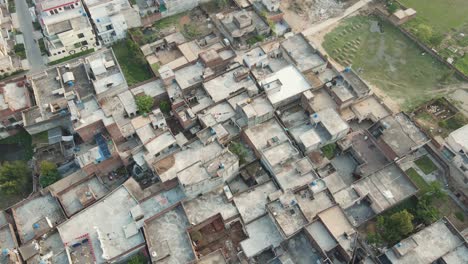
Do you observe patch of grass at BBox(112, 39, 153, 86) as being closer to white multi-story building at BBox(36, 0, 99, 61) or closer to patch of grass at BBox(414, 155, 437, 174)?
white multi-story building at BBox(36, 0, 99, 61)

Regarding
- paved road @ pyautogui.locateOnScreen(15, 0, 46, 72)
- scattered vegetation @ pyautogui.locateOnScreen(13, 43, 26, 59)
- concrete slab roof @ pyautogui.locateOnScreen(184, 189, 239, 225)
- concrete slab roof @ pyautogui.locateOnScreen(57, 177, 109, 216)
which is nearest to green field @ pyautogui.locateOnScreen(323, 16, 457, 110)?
concrete slab roof @ pyautogui.locateOnScreen(184, 189, 239, 225)

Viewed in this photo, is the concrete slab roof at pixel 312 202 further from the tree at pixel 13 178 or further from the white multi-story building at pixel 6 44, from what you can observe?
the white multi-story building at pixel 6 44

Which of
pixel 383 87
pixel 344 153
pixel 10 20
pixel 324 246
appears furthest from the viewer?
pixel 10 20

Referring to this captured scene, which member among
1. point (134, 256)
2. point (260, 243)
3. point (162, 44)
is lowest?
point (260, 243)

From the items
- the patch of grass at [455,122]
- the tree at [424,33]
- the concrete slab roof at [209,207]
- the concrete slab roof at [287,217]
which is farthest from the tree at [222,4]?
the patch of grass at [455,122]

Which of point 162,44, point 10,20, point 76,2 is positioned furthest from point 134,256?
point 10,20

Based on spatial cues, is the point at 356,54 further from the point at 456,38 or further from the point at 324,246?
the point at 324,246
